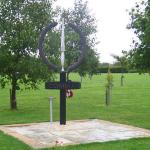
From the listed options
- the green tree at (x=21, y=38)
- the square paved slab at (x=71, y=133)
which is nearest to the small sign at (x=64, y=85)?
the square paved slab at (x=71, y=133)

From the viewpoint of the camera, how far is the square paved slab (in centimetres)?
1126

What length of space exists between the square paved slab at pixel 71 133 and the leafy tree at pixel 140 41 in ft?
7.66

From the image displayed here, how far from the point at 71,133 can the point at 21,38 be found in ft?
23.4

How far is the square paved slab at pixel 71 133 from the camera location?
36.9ft

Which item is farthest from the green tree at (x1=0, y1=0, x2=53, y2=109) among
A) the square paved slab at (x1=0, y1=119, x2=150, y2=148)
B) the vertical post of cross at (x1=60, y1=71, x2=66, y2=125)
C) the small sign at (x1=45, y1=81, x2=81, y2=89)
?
the small sign at (x1=45, y1=81, x2=81, y2=89)

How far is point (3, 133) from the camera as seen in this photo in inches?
497

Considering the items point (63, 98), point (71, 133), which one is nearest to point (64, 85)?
point (63, 98)

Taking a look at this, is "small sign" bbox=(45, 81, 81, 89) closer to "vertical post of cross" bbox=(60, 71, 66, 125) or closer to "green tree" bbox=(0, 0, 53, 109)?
"vertical post of cross" bbox=(60, 71, 66, 125)

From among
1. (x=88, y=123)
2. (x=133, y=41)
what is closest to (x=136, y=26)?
(x=133, y=41)

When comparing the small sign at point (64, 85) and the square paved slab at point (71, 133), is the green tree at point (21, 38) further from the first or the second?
Result: the small sign at point (64, 85)

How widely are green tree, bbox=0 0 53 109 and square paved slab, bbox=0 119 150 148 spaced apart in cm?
449

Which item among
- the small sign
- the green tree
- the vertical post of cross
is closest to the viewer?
the small sign

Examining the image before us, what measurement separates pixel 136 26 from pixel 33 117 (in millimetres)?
4951

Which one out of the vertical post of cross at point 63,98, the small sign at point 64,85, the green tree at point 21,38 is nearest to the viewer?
the small sign at point 64,85
